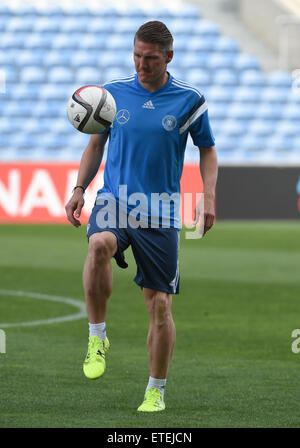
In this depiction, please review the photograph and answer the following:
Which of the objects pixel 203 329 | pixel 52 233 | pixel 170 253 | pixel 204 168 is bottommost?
pixel 52 233

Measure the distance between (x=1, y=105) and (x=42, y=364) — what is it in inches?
718

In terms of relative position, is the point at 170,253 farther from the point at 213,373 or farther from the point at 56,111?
the point at 56,111

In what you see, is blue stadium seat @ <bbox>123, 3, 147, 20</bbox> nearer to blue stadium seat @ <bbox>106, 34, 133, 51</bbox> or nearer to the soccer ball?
blue stadium seat @ <bbox>106, 34, 133, 51</bbox>

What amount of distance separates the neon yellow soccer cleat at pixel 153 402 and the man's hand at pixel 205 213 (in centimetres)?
86

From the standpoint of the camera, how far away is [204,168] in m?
5.09

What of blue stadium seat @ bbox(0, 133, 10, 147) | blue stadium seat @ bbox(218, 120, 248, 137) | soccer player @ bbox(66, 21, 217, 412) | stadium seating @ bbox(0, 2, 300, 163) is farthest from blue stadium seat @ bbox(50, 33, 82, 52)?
soccer player @ bbox(66, 21, 217, 412)

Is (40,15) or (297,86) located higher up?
(40,15)

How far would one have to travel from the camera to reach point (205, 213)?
16.0 ft

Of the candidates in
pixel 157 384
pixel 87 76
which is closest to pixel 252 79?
pixel 87 76

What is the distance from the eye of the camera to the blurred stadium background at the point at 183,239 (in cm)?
533

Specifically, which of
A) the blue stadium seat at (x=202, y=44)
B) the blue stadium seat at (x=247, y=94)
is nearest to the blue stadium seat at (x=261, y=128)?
the blue stadium seat at (x=247, y=94)

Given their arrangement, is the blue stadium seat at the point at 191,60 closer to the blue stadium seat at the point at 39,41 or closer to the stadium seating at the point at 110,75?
the stadium seating at the point at 110,75

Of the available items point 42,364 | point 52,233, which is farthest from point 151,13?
point 42,364

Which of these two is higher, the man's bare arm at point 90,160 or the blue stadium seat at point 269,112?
the man's bare arm at point 90,160
